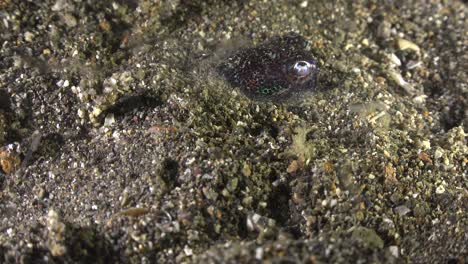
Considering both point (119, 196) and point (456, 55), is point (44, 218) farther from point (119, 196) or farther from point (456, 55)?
point (456, 55)

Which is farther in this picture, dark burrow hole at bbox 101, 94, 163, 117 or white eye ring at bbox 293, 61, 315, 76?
white eye ring at bbox 293, 61, 315, 76

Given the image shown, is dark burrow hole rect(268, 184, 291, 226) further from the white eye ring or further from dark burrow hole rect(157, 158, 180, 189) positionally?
the white eye ring

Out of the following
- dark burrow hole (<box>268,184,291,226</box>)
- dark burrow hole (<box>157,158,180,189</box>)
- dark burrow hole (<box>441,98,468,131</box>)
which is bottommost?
dark burrow hole (<box>441,98,468,131</box>)

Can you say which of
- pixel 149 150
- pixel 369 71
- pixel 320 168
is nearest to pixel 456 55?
pixel 369 71

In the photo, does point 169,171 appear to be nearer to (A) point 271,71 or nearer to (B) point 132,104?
(B) point 132,104

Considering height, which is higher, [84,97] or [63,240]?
[84,97]

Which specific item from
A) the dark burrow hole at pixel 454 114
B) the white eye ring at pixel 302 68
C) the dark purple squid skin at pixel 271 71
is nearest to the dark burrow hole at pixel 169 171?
the dark purple squid skin at pixel 271 71

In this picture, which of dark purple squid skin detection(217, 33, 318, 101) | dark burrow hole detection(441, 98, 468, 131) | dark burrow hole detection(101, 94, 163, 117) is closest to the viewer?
dark burrow hole detection(101, 94, 163, 117)

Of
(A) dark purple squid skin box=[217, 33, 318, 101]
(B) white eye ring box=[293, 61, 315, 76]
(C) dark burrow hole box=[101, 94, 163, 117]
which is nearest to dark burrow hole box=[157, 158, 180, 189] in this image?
(C) dark burrow hole box=[101, 94, 163, 117]

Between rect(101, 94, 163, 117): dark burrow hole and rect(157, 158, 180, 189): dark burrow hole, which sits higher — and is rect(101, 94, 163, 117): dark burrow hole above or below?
above
